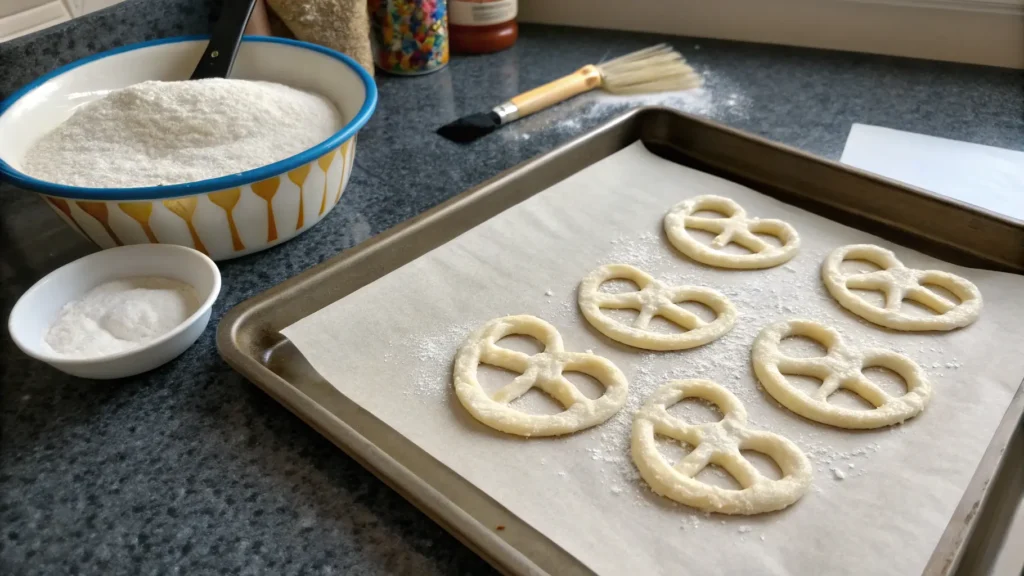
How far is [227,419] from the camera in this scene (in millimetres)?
714

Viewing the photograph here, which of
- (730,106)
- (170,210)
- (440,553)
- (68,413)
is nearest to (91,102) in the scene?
(170,210)

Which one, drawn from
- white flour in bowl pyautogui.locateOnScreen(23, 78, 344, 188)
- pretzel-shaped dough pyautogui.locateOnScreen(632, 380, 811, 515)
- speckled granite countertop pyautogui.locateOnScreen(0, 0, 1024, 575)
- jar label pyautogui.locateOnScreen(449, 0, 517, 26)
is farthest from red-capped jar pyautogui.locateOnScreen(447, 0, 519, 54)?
pretzel-shaped dough pyautogui.locateOnScreen(632, 380, 811, 515)

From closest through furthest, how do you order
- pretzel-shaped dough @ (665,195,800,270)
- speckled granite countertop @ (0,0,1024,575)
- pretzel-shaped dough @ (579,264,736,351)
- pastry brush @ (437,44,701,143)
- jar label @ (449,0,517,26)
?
speckled granite countertop @ (0,0,1024,575) → pretzel-shaped dough @ (579,264,736,351) → pretzel-shaped dough @ (665,195,800,270) → pastry brush @ (437,44,701,143) → jar label @ (449,0,517,26)

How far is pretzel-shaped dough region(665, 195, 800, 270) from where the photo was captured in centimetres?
94

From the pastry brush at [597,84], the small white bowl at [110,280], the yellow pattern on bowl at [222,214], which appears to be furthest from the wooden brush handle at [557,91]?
the small white bowl at [110,280]

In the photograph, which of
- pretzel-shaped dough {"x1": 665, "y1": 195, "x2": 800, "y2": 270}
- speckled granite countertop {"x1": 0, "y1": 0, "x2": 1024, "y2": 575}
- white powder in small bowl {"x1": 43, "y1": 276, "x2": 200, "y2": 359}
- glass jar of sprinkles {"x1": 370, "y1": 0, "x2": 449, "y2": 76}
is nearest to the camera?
speckled granite countertop {"x1": 0, "y1": 0, "x2": 1024, "y2": 575}

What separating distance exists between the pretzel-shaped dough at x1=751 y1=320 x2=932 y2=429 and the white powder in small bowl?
0.63 metres

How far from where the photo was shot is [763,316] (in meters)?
0.88

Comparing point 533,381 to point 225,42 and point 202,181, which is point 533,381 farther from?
point 225,42

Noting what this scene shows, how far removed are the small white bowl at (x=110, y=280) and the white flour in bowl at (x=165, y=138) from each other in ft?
0.29

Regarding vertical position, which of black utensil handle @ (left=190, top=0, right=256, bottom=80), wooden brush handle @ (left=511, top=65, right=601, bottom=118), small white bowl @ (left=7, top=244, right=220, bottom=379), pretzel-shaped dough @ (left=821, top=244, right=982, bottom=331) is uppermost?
black utensil handle @ (left=190, top=0, right=256, bottom=80)

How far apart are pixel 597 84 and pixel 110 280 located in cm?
89

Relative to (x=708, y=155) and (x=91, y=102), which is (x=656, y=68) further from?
(x=91, y=102)

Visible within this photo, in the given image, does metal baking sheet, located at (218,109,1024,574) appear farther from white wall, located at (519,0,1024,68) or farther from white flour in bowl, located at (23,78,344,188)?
white wall, located at (519,0,1024,68)
